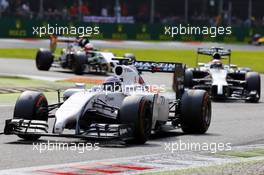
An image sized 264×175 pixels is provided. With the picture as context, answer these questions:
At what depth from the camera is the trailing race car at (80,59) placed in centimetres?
3077

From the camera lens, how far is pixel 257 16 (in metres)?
63.3

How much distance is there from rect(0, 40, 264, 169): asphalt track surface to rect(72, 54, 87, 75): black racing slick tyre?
9967mm

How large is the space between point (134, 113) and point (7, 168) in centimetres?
310

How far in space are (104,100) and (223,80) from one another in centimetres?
992

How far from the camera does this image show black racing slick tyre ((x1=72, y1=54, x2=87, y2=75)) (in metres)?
30.6

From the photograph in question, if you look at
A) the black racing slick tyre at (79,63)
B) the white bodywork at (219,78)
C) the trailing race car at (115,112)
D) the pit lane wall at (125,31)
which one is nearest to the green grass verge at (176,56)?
the pit lane wall at (125,31)

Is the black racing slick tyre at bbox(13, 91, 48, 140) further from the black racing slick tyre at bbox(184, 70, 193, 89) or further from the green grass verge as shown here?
the green grass verge

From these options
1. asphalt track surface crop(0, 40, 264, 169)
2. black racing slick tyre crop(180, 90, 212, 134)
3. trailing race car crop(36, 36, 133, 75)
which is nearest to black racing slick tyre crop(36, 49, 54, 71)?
trailing race car crop(36, 36, 133, 75)

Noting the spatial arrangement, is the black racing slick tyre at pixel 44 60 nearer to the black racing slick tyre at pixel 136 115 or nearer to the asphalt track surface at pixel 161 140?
the asphalt track surface at pixel 161 140

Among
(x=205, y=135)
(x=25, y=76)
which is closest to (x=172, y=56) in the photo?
(x=25, y=76)

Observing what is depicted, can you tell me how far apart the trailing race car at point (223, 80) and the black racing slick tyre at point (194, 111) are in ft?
24.9

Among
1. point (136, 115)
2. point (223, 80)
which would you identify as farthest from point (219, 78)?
point (136, 115)

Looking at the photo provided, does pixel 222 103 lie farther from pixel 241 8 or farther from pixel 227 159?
pixel 241 8

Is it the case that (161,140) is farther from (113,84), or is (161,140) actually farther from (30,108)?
(30,108)
